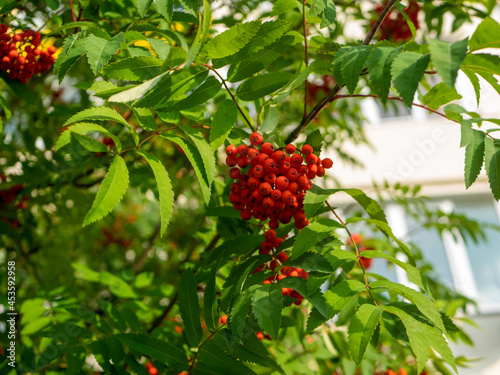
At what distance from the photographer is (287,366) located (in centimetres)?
140

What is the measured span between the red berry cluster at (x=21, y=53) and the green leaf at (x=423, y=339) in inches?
54.0

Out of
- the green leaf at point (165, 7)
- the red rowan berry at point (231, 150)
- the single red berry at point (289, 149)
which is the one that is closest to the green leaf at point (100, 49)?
the green leaf at point (165, 7)

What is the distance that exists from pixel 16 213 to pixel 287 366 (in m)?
1.54

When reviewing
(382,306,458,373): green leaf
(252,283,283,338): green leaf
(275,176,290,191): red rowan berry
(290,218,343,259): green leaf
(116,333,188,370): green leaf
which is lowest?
(116,333,188,370): green leaf

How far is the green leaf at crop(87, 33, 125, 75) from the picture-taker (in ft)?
2.75

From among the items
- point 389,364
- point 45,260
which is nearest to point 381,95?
point 389,364

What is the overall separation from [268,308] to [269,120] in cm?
48

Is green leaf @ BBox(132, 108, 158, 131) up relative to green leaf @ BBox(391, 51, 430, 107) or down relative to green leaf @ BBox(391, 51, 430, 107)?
down

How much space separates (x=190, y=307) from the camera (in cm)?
104

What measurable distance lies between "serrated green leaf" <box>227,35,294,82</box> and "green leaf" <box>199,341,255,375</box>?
2.36 ft

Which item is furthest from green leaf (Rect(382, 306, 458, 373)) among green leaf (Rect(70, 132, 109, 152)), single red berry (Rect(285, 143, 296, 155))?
green leaf (Rect(70, 132, 109, 152))

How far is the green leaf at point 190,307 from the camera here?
1.04 metres

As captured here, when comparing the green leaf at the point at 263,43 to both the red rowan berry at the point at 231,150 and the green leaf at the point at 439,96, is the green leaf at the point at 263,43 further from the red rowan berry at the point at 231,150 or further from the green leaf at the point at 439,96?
the green leaf at the point at 439,96

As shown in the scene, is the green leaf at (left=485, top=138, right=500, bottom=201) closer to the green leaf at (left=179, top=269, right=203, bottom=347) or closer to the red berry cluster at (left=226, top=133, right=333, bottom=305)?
the red berry cluster at (left=226, top=133, right=333, bottom=305)
